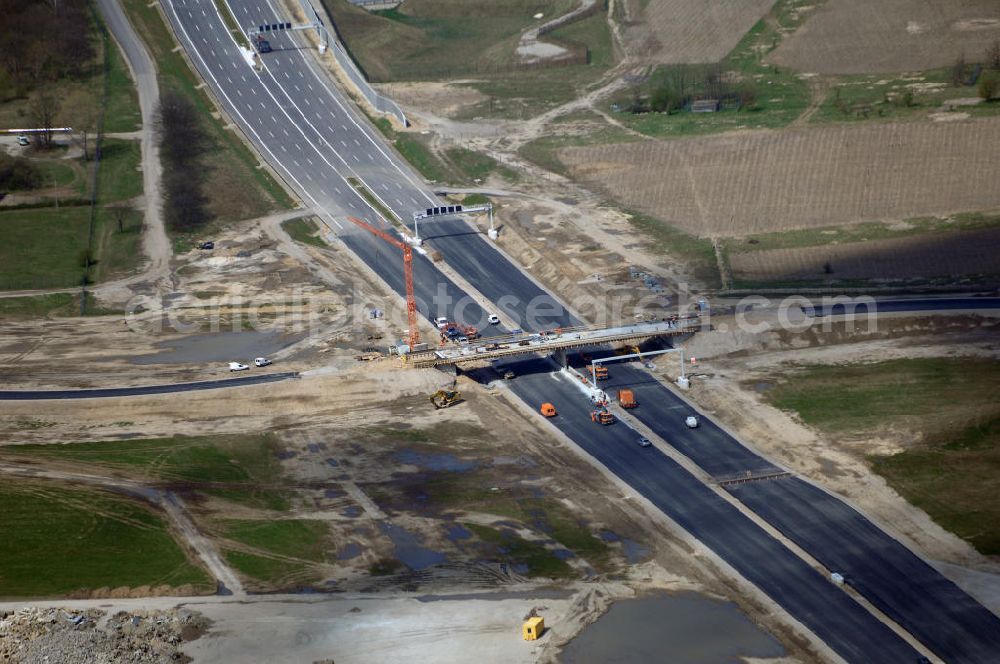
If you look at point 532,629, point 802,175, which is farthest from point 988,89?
point 532,629

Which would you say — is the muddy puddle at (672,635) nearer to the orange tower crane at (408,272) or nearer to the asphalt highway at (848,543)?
the asphalt highway at (848,543)

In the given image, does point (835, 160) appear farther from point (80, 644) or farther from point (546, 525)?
point (80, 644)

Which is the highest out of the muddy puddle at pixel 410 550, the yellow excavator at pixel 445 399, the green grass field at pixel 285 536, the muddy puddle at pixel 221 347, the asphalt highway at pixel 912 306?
the muddy puddle at pixel 221 347

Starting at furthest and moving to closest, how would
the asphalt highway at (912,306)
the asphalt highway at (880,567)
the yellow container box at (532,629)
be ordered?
the asphalt highway at (912,306) < the yellow container box at (532,629) < the asphalt highway at (880,567)

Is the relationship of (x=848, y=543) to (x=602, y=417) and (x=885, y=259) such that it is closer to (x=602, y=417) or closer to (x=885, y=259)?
(x=602, y=417)

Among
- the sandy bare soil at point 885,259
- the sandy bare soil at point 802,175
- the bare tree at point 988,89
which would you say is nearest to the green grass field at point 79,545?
the sandy bare soil at point 885,259

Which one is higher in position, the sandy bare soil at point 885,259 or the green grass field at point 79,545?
the sandy bare soil at point 885,259
